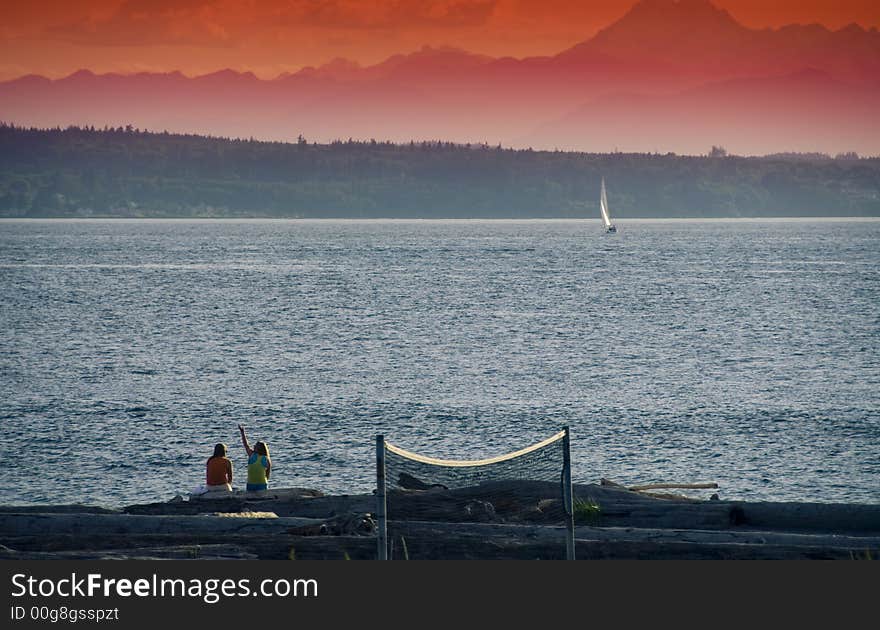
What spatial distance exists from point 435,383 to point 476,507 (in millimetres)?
37914

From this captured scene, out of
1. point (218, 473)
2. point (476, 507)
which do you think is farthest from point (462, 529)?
point (218, 473)

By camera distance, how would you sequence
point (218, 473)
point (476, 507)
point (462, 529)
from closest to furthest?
1. point (462, 529)
2. point (476, 507)
3. point (218, 473)

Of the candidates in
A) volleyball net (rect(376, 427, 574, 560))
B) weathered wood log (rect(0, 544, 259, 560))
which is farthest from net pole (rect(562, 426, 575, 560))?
weathered wood log (rect(0, 544, 259, 560))

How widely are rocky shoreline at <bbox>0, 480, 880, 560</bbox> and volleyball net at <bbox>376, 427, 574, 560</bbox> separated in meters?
0.03

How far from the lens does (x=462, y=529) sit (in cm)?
1647

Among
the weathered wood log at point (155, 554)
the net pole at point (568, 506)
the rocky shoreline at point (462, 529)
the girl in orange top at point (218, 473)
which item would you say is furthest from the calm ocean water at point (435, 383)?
the net pole at point (568, 506)

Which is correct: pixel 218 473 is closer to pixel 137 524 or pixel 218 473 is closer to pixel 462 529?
pixel 137 524

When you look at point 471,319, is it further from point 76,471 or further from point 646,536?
point 646,536

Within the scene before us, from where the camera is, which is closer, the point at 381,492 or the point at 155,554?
the point at 381,492

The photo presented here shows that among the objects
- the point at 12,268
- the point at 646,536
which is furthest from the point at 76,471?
the point at 12,268

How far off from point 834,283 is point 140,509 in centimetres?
12264

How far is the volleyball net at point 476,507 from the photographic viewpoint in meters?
15.1

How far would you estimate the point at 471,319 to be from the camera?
9269cm

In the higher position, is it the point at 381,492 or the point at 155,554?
the point at 381,492
